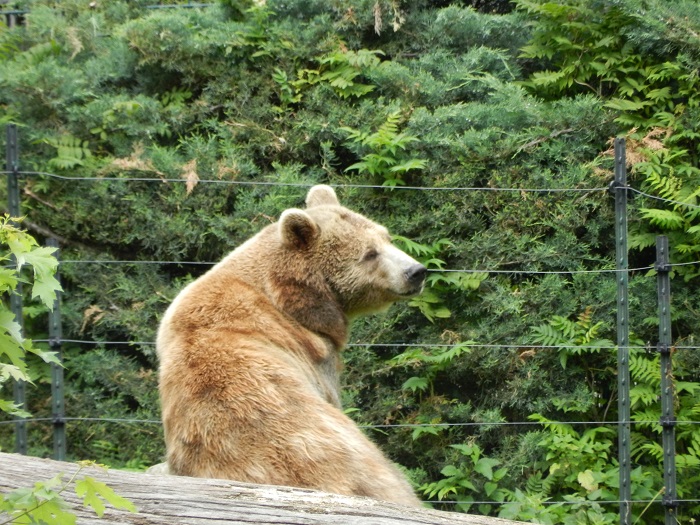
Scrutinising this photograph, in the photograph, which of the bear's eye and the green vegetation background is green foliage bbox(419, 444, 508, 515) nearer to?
the green vegetation background

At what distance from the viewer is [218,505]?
258cm

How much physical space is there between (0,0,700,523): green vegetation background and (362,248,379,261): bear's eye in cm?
183

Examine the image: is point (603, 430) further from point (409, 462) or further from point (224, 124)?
point (224, 124)

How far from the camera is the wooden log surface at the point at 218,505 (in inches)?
99.3

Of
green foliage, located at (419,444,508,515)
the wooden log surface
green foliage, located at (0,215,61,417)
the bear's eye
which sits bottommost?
green foliage, located at (419,444,508,515)

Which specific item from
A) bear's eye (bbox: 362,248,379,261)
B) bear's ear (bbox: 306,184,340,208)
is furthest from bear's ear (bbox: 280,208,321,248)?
bear's ear (bbox: 306,184,340,208)

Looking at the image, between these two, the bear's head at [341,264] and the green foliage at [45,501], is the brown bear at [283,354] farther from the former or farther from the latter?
the green foliage at [45,501]

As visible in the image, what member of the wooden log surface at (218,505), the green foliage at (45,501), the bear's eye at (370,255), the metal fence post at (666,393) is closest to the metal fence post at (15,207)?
the bear's eye at (370,255)

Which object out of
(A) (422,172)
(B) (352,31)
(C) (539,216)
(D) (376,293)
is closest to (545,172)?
(C) (539,216)

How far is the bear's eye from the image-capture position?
4.64 metres

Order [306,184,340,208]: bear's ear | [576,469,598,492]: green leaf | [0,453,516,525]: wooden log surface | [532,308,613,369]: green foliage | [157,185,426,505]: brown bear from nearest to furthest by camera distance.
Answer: [0,453,516,525]: wooden log surface
[157,185,426,505]: brown bear
[306,184,340,208]: bear's ear
[576,469,598,492]: green leaf
[532,308,613,369]: green foliage

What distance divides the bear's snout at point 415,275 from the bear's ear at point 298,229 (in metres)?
0.51

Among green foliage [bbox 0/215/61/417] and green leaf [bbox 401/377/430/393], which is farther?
green leaf [bbox 401/377/430/393]

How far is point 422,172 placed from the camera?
7223 millimetres
